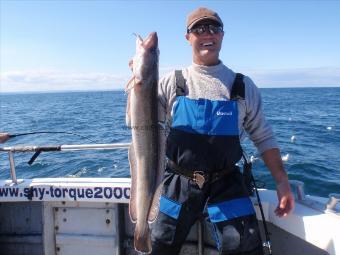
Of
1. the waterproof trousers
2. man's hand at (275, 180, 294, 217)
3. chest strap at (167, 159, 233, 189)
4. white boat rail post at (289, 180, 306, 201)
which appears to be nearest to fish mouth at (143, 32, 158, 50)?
chest strap at (167, 159, 233, 189)

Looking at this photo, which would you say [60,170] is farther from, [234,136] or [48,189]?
[234,136]

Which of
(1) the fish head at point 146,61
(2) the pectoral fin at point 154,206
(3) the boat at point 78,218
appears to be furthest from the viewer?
(3) the boat at point 78,218

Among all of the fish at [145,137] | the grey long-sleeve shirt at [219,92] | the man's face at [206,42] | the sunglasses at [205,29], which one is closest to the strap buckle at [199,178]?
the fish at [145,137]

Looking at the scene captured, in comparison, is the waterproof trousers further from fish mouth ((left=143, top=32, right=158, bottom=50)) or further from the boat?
fish mouth ((left=143, top=32, right=158, bottom=50))

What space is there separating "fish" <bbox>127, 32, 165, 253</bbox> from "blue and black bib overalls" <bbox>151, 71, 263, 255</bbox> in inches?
12.2

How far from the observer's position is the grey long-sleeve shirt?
3414 millimetres

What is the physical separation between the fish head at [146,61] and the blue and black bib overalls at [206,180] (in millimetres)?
483

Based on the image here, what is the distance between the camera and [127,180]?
446 centimetres

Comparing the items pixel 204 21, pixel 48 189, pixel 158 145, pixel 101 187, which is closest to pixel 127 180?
pixel 101 187

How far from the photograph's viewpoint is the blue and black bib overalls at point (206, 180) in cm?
327

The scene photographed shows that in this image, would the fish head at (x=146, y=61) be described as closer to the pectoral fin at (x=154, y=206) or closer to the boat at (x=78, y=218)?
the pectoral fin at (x=154, y=206)

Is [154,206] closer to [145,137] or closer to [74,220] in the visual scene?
[145,137]

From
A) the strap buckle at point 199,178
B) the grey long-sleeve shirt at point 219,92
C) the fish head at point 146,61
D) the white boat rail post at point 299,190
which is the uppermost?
the fish head at point 146,61

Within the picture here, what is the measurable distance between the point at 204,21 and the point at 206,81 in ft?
1.74
